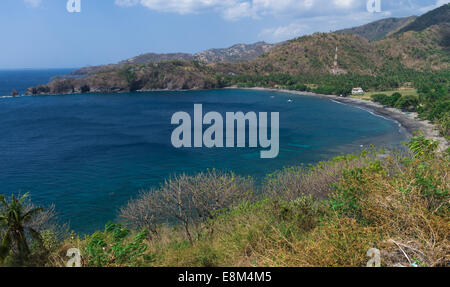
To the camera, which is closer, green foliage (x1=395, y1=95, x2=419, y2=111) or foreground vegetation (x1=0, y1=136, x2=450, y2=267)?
foreground vegetation (x1=0, y1=136, x2=450, y2=267)

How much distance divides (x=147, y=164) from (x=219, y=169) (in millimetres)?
11203

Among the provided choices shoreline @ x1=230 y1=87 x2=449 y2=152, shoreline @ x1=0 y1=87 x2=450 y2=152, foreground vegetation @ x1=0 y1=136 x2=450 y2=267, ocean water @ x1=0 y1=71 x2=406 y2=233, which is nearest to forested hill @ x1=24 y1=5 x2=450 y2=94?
shoreline @ x1=0 y1=87 x2=450 y2=152

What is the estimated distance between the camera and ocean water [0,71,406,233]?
3350 centimetres

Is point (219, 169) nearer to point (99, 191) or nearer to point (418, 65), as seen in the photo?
point (99, 191)

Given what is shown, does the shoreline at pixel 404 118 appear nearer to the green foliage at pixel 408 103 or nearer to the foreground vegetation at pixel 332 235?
the green foliage at pixel 408 103

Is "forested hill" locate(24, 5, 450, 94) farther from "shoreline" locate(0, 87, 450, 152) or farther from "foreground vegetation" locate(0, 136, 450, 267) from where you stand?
"foreground vegetation" locate(0, 136, 450, 267)

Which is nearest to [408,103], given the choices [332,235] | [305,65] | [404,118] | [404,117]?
[404,117]

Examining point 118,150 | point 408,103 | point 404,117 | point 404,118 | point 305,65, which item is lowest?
point 118,150

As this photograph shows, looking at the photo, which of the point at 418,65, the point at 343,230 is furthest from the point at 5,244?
the point at 418,65

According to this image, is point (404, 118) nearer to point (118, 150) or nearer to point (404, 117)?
point (404, 117)

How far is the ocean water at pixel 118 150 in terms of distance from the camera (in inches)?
1319

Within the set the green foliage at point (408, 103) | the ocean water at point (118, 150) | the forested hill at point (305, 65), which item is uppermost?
the forested hill at point (305, 65)

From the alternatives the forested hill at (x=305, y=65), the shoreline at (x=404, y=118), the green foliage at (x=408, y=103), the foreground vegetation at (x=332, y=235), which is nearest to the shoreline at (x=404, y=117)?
the shoreline at (x=404, y=118)

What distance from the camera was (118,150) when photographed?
4919 cm
